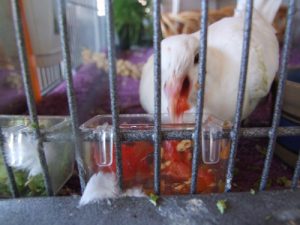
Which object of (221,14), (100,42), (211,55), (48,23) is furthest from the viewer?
(100,42)

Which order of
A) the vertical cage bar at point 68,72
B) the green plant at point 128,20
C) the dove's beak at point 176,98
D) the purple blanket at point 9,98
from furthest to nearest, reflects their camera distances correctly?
the green plant at point 128,20 < the purple blanket at point 9,98 < the dove's beak at point 176,98 < the vertical cage bar at point 68,72

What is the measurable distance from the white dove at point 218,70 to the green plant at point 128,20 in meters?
1.63

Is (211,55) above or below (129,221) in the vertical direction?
above

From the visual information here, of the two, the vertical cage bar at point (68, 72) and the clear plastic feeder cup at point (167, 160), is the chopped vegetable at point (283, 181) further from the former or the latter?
the vertical cage bar at point (68, 72)

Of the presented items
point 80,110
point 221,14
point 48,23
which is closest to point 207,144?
point 80,110

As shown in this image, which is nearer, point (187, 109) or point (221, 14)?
point (187, 109)

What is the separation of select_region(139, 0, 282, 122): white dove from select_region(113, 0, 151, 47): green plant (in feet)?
5.34

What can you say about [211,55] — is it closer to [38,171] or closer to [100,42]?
[38,171]

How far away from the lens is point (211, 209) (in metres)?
0.42

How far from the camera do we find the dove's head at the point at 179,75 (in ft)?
1.86

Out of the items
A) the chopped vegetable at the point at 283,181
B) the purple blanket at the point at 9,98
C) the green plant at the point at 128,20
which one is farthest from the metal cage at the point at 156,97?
the green plant at the point at 128,20

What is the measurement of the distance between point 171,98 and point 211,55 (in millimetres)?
188

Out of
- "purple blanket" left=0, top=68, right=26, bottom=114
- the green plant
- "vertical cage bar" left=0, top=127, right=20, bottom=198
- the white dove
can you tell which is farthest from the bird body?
the green plant

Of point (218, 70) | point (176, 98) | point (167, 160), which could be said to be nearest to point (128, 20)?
point (218, 70)
